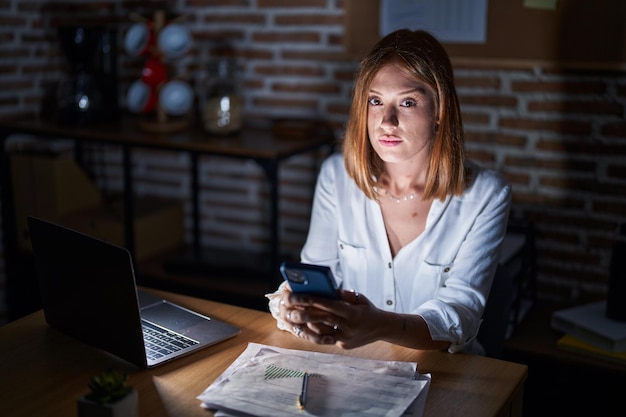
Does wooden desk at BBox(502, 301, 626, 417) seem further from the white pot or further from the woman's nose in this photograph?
the white pot

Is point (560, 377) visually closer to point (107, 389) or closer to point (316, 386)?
point (316, 386)

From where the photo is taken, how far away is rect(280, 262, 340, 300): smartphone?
1449 millimetres

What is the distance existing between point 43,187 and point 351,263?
168 centimetres

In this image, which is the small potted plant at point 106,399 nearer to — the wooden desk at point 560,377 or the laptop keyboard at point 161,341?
the laptop keyboard at point 161,341

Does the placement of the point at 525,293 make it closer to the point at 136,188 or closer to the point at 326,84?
the point at 326,84

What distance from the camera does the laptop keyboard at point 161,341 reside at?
5.36 feet

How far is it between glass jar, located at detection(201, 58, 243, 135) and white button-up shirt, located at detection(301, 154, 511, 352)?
0.93 m

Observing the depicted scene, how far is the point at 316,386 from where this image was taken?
148cm

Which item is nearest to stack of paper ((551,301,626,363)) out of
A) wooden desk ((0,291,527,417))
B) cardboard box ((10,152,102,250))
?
wooden desk ((0,291,527,417))

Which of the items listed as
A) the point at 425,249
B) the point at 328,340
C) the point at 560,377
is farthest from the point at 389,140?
the point at 560,377

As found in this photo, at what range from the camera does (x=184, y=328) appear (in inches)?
69.3

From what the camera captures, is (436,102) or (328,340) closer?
(328,340)

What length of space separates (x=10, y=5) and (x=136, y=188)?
37.2 inches

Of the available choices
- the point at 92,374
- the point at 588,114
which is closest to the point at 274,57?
the point at 588,114
